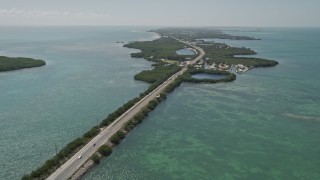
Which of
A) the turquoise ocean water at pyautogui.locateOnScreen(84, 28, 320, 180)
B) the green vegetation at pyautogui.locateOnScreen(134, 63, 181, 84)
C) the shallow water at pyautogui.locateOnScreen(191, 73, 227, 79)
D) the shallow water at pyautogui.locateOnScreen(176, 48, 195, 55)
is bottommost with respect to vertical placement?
the turquoise ocean water at pyautogui.locateOnScreen(84, 28, 320, 180)

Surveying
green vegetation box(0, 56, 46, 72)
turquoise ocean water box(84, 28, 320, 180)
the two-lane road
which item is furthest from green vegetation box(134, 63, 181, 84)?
green vegetation box(0, 56, 46, 72)

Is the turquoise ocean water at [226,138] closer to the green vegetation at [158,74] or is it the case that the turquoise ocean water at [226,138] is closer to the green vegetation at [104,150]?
the green vegetation at [104,150]

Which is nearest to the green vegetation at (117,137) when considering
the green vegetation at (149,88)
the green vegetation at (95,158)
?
the green vegetation at (149,88)

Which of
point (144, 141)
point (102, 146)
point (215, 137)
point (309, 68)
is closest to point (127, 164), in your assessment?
point (102, 146)

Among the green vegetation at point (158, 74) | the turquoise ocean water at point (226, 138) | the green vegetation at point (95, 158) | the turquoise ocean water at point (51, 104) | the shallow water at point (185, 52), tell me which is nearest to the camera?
the turquoise ocean water at point (226, 138)

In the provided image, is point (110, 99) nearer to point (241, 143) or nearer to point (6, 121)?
point (6, 121)

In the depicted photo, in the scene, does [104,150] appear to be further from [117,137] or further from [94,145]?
[117,137]

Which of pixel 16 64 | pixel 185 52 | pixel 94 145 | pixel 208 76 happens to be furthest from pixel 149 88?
pixel 185 52

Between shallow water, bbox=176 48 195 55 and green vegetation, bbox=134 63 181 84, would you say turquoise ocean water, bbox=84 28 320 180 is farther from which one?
shallow water, bbox=176 48 195 55
